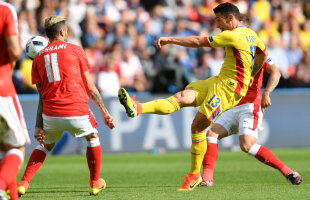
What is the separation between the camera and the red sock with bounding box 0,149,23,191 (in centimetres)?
491

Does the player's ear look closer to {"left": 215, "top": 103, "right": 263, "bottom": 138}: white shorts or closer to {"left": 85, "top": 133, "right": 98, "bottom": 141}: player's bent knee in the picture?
{"left": 215, "top": 103, "right": 263, "bottom": 138}: white shorts

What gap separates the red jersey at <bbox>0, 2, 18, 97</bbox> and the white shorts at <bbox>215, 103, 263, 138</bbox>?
12.4ft

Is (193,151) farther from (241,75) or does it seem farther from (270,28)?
→ (270,28)

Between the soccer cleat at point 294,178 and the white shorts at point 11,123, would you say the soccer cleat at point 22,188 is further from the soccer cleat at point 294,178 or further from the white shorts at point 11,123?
the soccer cleat at point 294,178

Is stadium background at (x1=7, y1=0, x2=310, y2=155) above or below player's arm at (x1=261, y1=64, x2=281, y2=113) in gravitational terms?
below

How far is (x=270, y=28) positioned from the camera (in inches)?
716

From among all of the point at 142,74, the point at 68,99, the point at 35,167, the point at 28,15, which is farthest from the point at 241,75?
the point at 28,15

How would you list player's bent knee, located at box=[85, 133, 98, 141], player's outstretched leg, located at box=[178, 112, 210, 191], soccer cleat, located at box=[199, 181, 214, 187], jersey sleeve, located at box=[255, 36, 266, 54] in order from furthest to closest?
soccer cleat, located at box=[199, 181, 214, 187], jersey sleeve, located at box=[255, 36, 266, 54], player's outstretched leg, located at box=[178, 112, 210, 191], player's bent knee, located at box=[85, 133, 98, 141]

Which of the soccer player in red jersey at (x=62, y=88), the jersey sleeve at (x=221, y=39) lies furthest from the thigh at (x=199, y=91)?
the soccer player in red jersey at (x=62, y=88)

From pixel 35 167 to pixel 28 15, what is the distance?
30.5 feet

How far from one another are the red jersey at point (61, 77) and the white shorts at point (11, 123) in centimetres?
138

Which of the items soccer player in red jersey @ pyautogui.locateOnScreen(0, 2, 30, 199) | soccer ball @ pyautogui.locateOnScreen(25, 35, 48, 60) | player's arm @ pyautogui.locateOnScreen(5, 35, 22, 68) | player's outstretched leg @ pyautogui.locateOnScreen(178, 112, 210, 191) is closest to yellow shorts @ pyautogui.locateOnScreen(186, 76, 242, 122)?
player's outstretched leg @ pyautogui.locateOnScreen(178, 112, 210, 191)

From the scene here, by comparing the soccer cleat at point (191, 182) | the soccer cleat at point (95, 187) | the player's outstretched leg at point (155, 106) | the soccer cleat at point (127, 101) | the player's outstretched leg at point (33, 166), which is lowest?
the soccer cleat at point (191, 182)

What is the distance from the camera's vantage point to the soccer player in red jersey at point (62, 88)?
6.48 m
